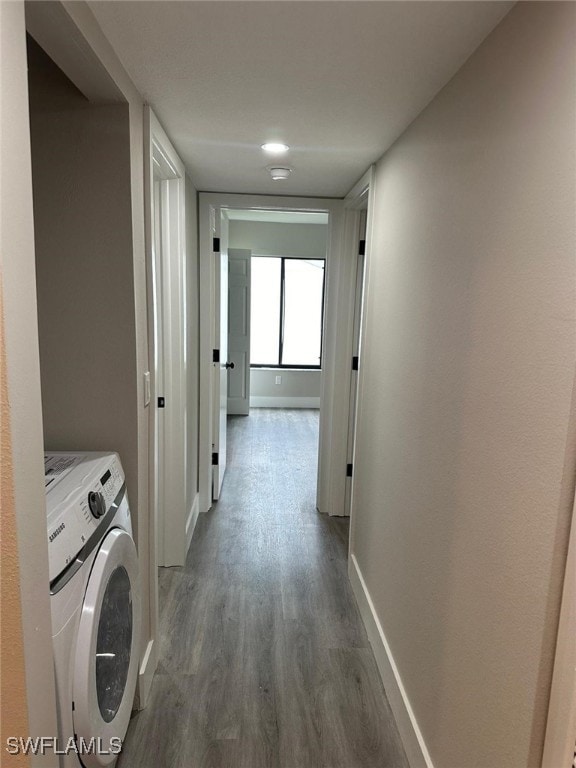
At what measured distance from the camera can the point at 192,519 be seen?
3264mm

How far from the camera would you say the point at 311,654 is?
221 centimetres

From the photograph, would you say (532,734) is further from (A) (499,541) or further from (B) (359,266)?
(B) (359,266)

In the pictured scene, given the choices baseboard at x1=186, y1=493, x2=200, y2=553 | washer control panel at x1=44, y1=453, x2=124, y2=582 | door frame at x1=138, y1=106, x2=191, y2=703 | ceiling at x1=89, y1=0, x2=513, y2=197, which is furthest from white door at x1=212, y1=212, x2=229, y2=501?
washer control panel at x1=44, y1=453, x2=124, y2=582

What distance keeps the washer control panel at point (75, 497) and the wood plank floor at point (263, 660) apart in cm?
96

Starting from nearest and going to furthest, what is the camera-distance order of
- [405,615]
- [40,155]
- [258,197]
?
[40,155]
[405,615]
[258,197]

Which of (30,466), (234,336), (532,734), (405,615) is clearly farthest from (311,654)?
(234,336)

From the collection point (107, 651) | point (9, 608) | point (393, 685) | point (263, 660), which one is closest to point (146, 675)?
point (263, 660)

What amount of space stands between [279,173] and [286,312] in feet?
14.9

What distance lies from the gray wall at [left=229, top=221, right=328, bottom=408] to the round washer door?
5445 millimetres

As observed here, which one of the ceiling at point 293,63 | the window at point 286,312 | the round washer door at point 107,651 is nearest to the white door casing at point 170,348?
the ceiling at point 293,63

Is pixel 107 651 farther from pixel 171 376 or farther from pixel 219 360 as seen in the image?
pixel 219 360

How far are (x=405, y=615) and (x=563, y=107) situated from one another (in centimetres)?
161

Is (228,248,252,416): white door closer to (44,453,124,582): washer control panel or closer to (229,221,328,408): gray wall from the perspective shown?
(229,221,328,408): gray wall

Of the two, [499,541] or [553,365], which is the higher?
[553,365]
